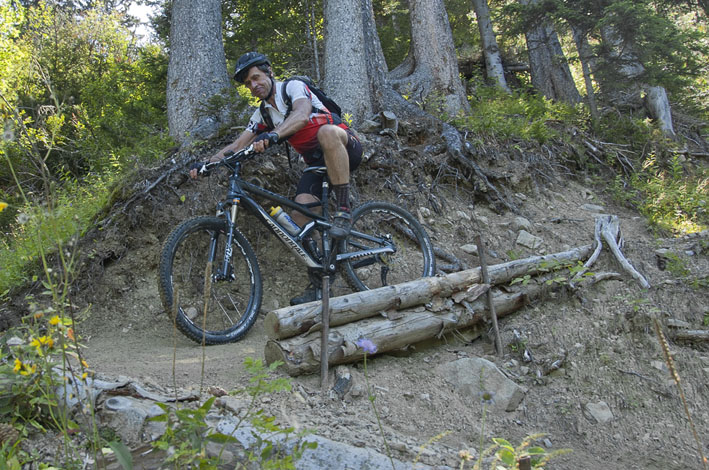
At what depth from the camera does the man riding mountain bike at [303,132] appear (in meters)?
4.57

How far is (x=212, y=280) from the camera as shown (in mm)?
4395

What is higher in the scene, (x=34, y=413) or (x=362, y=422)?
(x=34, y=413)

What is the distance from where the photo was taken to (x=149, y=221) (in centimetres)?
541

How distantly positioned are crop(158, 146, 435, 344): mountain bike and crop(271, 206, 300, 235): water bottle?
1.0 inches

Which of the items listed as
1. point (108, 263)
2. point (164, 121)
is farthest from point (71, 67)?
point (108, 263)

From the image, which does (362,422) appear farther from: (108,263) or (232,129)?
(232,129)

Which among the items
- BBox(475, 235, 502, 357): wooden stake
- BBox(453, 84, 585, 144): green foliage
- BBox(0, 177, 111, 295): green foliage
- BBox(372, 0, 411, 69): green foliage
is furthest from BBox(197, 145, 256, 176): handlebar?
BBox(372, 0, 411, 69): green foliage

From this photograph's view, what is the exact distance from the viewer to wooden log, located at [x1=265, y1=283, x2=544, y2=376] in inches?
135

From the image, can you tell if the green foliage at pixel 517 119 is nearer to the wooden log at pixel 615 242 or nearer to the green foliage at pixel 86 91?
the wooden log at pixel 615 242

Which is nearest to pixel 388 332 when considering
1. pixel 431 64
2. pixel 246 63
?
pixel 246 63

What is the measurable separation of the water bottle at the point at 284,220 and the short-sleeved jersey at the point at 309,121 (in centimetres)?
68

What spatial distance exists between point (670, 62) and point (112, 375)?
10498mm

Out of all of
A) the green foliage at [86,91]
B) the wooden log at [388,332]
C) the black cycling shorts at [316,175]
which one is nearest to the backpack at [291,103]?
the black cycling shorts at [316,175]

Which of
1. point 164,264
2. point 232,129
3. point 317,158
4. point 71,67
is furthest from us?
point 71,67
